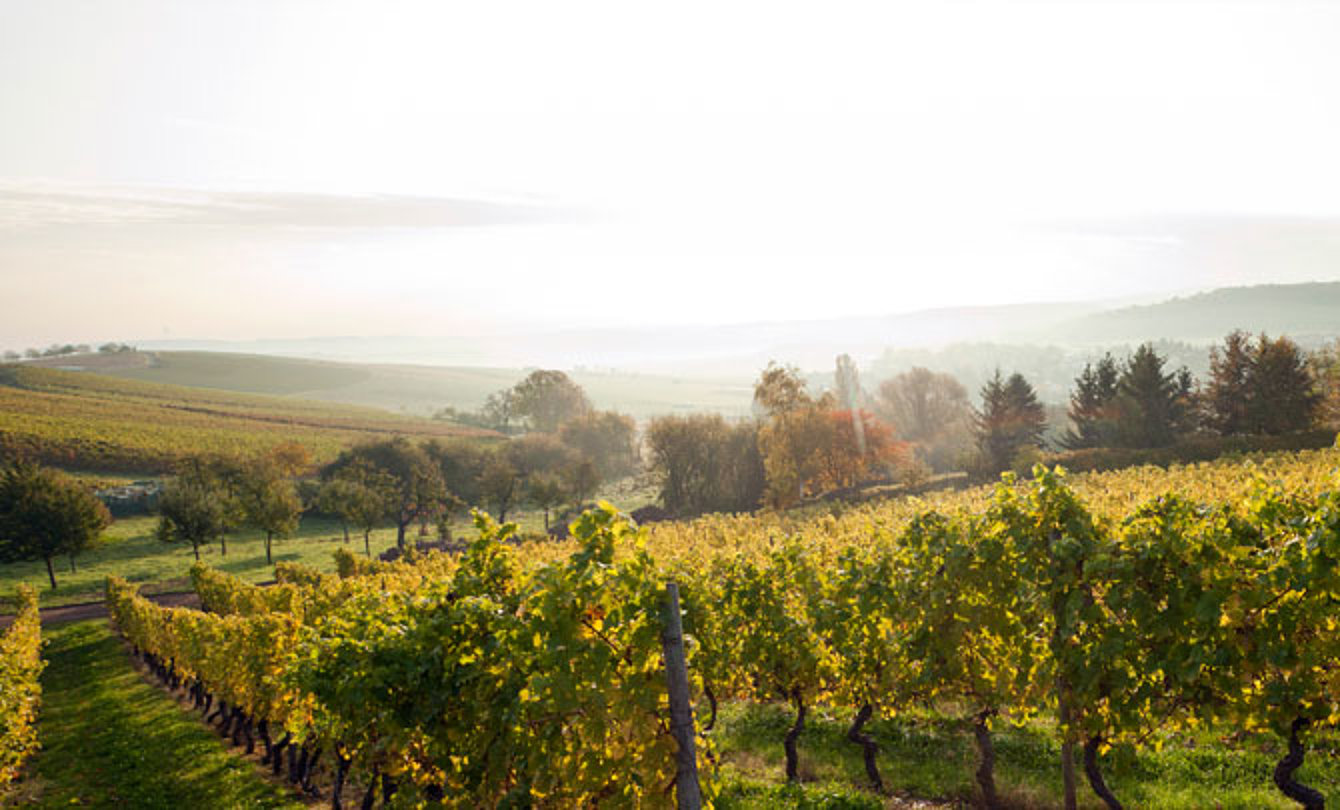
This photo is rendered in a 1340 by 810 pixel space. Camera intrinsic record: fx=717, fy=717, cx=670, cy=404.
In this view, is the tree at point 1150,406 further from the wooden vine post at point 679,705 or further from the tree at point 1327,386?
the wooden vine post at point 679,705

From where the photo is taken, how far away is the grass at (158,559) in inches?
1914

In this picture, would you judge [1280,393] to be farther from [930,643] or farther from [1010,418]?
[930,643]

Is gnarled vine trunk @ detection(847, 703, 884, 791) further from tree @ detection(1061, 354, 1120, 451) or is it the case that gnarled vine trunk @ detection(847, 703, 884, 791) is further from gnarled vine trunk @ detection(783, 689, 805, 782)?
tree @ detection(1061, 354, 1120, 451)

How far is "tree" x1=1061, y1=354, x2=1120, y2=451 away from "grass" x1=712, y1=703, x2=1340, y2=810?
54.0m

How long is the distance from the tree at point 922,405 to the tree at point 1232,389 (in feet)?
98.4

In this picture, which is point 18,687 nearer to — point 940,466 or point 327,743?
point 327,743

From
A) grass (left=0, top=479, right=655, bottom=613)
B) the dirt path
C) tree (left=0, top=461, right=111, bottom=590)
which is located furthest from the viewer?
tree (left=0, top=461, right=111, bottom=590)

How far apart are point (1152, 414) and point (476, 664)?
207 feet

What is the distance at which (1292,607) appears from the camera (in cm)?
718

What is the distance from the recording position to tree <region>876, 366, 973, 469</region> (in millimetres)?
92812

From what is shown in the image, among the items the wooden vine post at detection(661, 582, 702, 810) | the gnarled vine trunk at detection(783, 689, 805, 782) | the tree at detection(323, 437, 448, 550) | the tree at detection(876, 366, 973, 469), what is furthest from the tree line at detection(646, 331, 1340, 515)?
the wooden vine post at detection(661, 582, 702, 810)

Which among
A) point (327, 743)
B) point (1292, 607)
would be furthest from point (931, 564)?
point (327, 743)

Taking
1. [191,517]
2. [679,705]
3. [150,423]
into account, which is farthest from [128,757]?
[150,423]

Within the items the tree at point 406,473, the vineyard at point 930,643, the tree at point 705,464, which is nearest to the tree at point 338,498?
the tree at point 406,473
